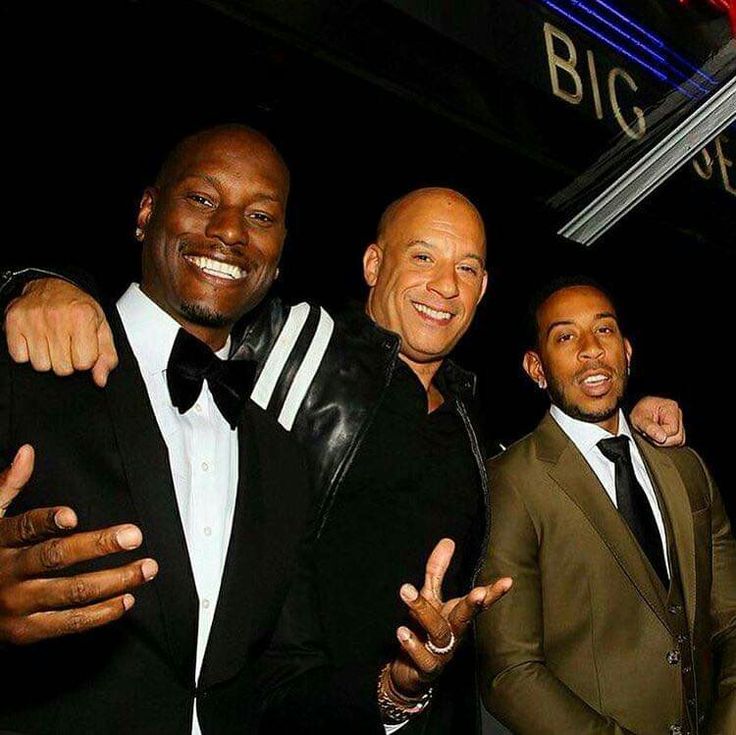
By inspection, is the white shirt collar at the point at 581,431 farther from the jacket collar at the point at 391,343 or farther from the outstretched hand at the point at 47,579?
the outstretched hand at the point at 47,579

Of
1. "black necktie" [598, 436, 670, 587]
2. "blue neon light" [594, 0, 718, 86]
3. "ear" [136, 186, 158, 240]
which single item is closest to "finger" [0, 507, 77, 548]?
"ear" [136, 186, 158, 240]

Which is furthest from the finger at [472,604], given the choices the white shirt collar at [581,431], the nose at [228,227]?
the white shirt collar at [581,431]

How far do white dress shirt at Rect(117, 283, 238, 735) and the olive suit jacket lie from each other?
877 millimetres

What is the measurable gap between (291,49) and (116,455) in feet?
7.44

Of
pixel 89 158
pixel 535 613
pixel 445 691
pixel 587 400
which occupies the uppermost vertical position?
pixel 89 158

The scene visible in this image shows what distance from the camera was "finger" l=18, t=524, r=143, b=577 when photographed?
1.00m

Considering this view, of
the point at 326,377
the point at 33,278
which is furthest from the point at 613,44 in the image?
the point at 33,278

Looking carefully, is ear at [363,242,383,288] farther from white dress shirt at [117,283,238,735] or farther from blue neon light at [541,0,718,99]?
blue neon light at [541,0,718,99]

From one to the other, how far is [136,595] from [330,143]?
276 centimetres

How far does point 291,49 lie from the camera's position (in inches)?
125

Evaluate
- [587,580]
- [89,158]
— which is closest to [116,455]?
[587,580]

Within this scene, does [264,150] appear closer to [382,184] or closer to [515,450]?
[515,450]

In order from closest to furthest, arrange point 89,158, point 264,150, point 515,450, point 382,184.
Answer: point 264,150
point 515,450
point 89,158
point 382,184

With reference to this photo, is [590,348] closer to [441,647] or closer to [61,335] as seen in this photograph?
[441,647]
